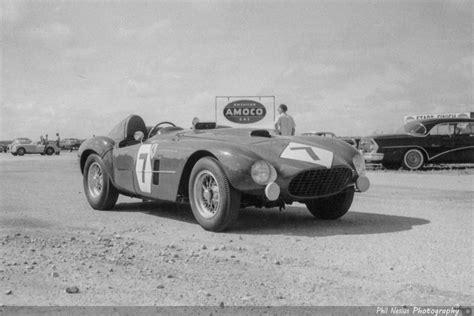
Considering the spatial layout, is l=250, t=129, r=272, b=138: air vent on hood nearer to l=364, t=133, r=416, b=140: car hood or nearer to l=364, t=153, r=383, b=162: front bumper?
l=364, t=153, r=383, b=162: front bumper

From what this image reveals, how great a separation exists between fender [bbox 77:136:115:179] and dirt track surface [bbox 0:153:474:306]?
68 centimetres

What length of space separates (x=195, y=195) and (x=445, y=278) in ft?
9.09

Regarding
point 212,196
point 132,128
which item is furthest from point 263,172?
point 132,128

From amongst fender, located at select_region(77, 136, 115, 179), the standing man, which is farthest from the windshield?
fender, located at select_region(77, 136, 115, 179)

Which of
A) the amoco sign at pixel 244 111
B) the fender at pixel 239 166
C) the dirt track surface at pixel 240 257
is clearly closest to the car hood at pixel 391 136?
the dirt track surface at pixel 240 257

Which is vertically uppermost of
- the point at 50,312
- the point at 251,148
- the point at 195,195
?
the point at 251,148

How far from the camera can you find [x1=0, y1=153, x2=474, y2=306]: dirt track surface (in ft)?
10.5

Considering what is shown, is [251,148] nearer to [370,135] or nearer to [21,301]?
[21,301]

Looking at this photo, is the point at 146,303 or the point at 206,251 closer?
the point at 146,303

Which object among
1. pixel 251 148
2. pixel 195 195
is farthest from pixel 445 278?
pixel 195 195

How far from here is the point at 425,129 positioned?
15.1 m

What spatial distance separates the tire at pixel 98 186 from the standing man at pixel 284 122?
178 inches

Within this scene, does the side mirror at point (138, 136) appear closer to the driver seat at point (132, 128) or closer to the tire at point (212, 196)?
the driver seat at point (132, 128)

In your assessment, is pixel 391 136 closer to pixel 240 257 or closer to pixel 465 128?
pixel 465 128
